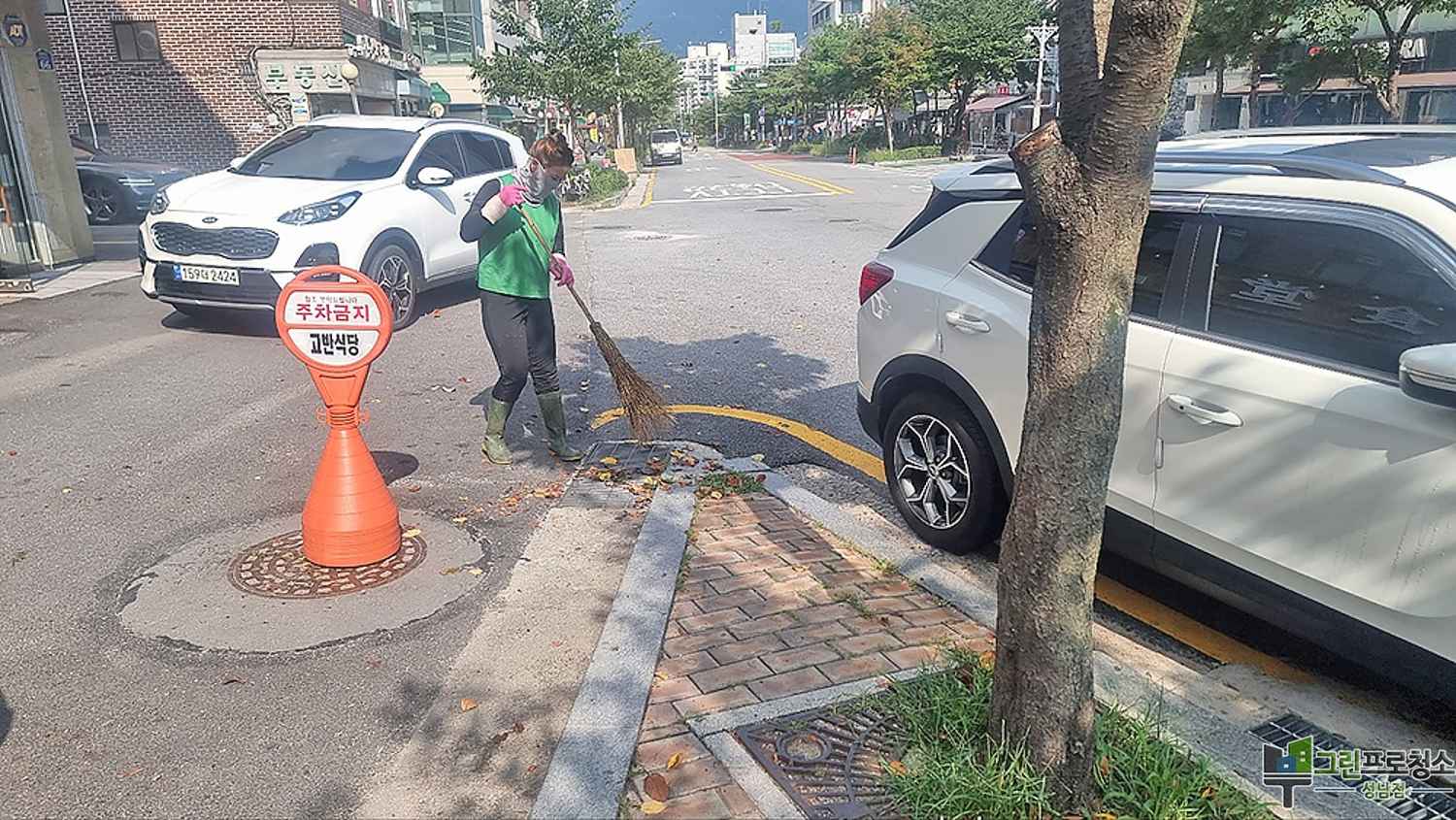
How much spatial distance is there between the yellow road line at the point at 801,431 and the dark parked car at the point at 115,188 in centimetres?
1578

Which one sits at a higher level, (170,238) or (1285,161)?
(1285,161)

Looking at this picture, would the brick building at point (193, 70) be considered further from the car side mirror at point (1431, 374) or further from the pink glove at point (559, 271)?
the car side mirror at point (1431, 374)

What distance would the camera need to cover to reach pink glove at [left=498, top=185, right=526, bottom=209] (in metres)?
5.11

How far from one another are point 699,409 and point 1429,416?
4597mm

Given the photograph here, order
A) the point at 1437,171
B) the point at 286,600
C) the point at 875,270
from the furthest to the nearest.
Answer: the point at 875,270 → the point at 286,600 → the point at 1437,171

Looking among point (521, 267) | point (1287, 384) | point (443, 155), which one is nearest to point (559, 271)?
point (521, 267)

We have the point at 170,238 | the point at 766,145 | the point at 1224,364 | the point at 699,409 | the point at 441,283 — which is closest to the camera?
the point at 1224,364

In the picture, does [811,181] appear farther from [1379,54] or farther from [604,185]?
[1379,54]

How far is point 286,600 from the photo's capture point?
400 centimetres

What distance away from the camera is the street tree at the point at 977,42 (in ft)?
161

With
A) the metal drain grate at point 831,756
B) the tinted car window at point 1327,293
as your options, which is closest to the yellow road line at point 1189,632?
the tinted car window at point 1327,293

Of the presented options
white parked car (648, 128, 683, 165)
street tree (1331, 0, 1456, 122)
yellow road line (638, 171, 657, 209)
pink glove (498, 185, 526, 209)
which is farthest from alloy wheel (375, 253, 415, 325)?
white parked car (648, 128, 683, 165)

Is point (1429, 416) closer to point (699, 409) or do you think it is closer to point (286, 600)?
point (286, 600)

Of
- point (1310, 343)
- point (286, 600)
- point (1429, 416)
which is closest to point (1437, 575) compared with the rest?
point (1429, 416)
